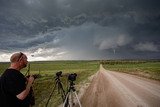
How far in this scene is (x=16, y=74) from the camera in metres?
4.62

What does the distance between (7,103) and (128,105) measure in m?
8.32

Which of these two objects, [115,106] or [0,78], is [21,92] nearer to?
[0,78]

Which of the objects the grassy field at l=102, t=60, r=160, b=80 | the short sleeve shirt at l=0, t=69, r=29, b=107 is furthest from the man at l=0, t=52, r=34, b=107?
the grassy field at l=102, t=60, r=160, b=80

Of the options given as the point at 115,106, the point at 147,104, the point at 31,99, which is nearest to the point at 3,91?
the point at 31,99

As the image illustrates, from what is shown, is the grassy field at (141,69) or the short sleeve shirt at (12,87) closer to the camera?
the short sleeve shirt at (12,87)

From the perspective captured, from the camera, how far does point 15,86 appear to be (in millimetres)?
4527

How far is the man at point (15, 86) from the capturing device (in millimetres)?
4539

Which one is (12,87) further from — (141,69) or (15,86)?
(141,69)

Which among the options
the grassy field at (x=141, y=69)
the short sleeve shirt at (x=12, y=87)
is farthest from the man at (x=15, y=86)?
the grassy field at (x=141, y=69)

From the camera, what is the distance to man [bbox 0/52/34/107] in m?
4.54

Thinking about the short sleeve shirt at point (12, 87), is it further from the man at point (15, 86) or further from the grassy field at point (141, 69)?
the grassy field at point (141, 69)

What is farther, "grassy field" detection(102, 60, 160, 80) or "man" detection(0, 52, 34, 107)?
"grassy field" detection(102, 60, 160, 80)

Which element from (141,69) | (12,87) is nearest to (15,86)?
(12,87)

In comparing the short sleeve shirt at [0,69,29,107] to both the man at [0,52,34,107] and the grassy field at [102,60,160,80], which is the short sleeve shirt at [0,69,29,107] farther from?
the grassy field at [102,60,160,80]
